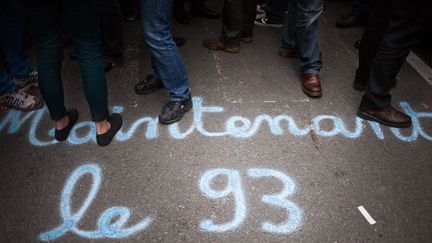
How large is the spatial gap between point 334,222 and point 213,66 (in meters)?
2.06

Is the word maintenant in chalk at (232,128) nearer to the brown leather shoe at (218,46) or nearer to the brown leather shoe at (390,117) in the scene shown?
the brown leather shoe at (390,117)

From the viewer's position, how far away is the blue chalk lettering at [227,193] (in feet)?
6.47

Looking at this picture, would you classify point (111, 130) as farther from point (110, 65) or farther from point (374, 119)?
point (374, 119)

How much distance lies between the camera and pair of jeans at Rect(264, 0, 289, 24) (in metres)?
4.25

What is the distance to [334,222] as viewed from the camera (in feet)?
6.61

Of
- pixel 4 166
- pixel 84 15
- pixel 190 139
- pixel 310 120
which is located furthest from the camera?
pixel 310 120

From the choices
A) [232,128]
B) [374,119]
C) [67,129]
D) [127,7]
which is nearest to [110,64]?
[67,129]

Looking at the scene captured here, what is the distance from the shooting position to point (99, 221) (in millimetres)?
1993

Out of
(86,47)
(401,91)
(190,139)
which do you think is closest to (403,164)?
(401,91)

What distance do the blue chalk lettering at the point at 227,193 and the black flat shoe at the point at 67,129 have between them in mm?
1170

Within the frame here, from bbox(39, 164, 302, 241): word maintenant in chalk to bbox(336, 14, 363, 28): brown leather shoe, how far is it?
9.29ft

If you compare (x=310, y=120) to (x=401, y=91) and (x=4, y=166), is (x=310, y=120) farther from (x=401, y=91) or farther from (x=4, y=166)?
(x=4, y=166)

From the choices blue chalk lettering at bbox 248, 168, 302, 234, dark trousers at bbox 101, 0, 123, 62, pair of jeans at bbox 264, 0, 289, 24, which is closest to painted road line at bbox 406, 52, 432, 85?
pair of jeans at bbox 264, 0, 289, 24

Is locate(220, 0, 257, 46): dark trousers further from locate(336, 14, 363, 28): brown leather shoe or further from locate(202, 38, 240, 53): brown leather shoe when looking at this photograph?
locate(336, 14, 363, 28): brown leather shoe
